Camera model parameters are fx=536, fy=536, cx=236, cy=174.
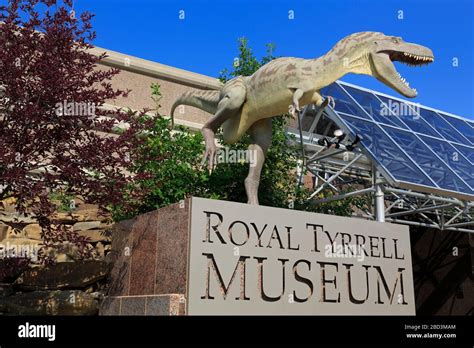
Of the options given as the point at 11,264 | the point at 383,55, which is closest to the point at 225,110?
the point at 383,55

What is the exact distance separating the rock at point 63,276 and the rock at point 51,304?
34 cm

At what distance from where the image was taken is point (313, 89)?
6.24 m

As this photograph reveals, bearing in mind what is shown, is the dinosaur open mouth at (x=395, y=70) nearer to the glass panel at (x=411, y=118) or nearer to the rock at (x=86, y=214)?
the rock at (x=86, y=214)

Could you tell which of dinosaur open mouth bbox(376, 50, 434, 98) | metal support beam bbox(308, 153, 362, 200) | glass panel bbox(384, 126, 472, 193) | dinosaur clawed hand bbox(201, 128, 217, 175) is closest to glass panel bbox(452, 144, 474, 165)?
glass panel bbox(384, 126, 472, 193)

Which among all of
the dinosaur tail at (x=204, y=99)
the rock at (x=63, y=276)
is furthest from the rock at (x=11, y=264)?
the dinosaur tail at (x=204, y=99)

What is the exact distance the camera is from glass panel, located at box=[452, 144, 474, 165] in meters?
13.2

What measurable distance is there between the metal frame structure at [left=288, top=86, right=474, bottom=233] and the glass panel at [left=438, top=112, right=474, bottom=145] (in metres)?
2.14

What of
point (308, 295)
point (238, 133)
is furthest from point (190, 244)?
point (238, 133)

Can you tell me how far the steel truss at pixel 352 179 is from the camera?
11312 millimetres

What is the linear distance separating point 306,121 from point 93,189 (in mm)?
9538

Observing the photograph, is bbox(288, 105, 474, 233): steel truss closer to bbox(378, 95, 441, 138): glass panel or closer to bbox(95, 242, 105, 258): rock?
bbox(378, 95, 441, 138): glass panel

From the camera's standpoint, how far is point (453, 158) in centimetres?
1262

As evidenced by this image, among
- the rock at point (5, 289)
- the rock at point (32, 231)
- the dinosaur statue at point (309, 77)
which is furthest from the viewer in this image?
the rock at point (32, 231)
